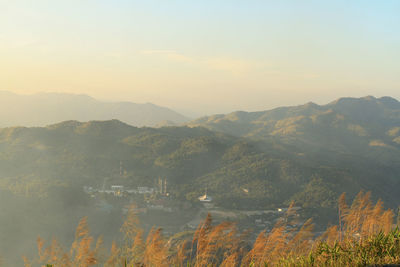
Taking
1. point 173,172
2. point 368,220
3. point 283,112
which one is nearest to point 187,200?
point 173,172

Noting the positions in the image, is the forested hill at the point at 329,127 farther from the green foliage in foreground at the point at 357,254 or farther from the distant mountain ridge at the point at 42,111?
the green foliage in foreground at the point at 357,254

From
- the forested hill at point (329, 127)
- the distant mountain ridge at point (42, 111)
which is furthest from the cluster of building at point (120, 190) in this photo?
the distant mountain ridge at point (42, 111)

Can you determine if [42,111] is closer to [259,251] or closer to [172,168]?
[172,168]

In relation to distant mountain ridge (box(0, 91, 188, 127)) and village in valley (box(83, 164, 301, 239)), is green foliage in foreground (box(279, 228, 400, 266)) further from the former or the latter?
distant mountain ridge (box(0, 91, 188, 127))

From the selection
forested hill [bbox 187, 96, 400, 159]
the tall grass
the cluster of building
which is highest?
forested hill [bbox 187, 96, 400, 159]

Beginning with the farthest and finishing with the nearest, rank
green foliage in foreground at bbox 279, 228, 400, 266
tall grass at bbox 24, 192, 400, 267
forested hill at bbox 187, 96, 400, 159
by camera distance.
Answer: forested hill at bbox 187, 96, 400, 159
tall grass at bbox 24, 192, 400, 267
green foliage in foreground at bbox 279, 228, 400, 266

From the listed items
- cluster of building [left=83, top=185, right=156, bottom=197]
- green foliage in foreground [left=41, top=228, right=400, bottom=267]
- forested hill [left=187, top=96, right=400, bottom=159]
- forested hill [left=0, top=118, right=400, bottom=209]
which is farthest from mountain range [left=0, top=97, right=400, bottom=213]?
green foliage in foreground [left=41, top=228, right=400, bottom=267]

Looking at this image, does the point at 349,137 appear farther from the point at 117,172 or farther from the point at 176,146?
the point at 117,172
